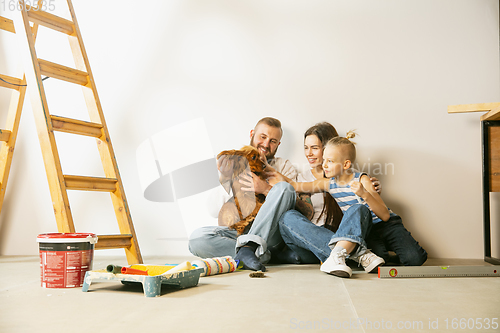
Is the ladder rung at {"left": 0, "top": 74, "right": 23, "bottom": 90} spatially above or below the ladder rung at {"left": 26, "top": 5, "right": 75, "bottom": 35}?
below

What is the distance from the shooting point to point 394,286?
1.28 m

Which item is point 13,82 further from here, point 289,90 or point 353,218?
point 353,218

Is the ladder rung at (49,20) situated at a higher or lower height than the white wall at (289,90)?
higher

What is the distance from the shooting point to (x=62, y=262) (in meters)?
1.27

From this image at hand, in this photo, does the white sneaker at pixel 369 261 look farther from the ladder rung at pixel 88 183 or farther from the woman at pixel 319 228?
the ladder rung at pixel 88 183

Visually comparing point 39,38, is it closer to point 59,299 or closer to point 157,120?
point 157,120

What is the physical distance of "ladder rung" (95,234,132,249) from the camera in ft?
5.99

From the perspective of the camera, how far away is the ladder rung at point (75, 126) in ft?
6.21

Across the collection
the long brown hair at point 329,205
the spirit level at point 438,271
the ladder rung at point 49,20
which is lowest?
the spirit level at point 438,271

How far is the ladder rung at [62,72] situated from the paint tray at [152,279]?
124cm

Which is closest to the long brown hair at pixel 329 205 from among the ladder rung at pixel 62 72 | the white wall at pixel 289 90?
the white wall at pixel 289 90

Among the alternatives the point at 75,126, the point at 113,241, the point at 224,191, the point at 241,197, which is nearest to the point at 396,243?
the point at 241,197

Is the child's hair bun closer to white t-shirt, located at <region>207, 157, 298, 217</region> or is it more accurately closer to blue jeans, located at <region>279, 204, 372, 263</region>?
white t-shirt, located at <region>207, 157, 298, 217</region>

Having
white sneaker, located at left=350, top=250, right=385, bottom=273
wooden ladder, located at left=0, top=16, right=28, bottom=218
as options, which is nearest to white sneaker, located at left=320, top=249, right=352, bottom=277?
white sneaker, located at left=350, top=250, right=385, bottom=273
